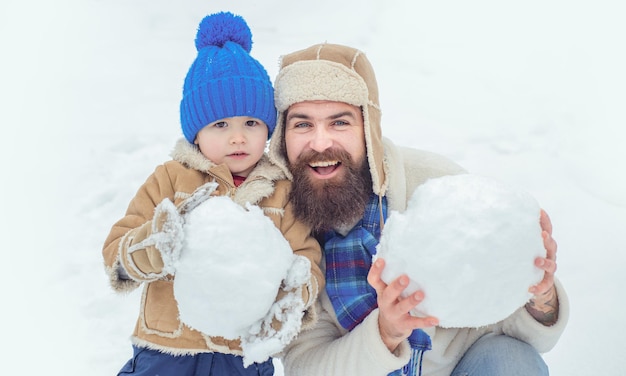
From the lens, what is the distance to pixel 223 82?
1.81 m

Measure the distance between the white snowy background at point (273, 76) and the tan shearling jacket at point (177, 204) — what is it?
100 cm

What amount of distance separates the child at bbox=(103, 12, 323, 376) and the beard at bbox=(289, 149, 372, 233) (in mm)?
43

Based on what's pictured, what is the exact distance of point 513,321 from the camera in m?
1.85

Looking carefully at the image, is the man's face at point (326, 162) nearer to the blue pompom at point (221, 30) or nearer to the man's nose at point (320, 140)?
the man's nose at point (320, 140)

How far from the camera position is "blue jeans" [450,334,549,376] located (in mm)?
1749

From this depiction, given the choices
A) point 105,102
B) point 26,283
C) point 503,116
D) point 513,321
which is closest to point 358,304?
point 513,321

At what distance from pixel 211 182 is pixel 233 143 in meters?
0.22

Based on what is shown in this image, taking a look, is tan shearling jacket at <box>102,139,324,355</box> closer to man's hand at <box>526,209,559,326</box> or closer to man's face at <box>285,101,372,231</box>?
man's face at <box>285,101,372,231</box>

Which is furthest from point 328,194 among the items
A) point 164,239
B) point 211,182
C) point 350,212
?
point 164,239

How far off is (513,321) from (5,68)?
4.95 meters

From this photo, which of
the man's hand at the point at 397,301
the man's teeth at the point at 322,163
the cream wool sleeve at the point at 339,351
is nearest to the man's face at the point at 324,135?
the man's teeth at the point at 322,163

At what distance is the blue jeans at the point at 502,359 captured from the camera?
175 centimetres

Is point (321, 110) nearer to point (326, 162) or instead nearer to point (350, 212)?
Result: point (326, 162)

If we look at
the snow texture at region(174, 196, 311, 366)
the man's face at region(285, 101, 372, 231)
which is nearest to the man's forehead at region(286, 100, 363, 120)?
the man's face at region(285, 101, 372, 231)
